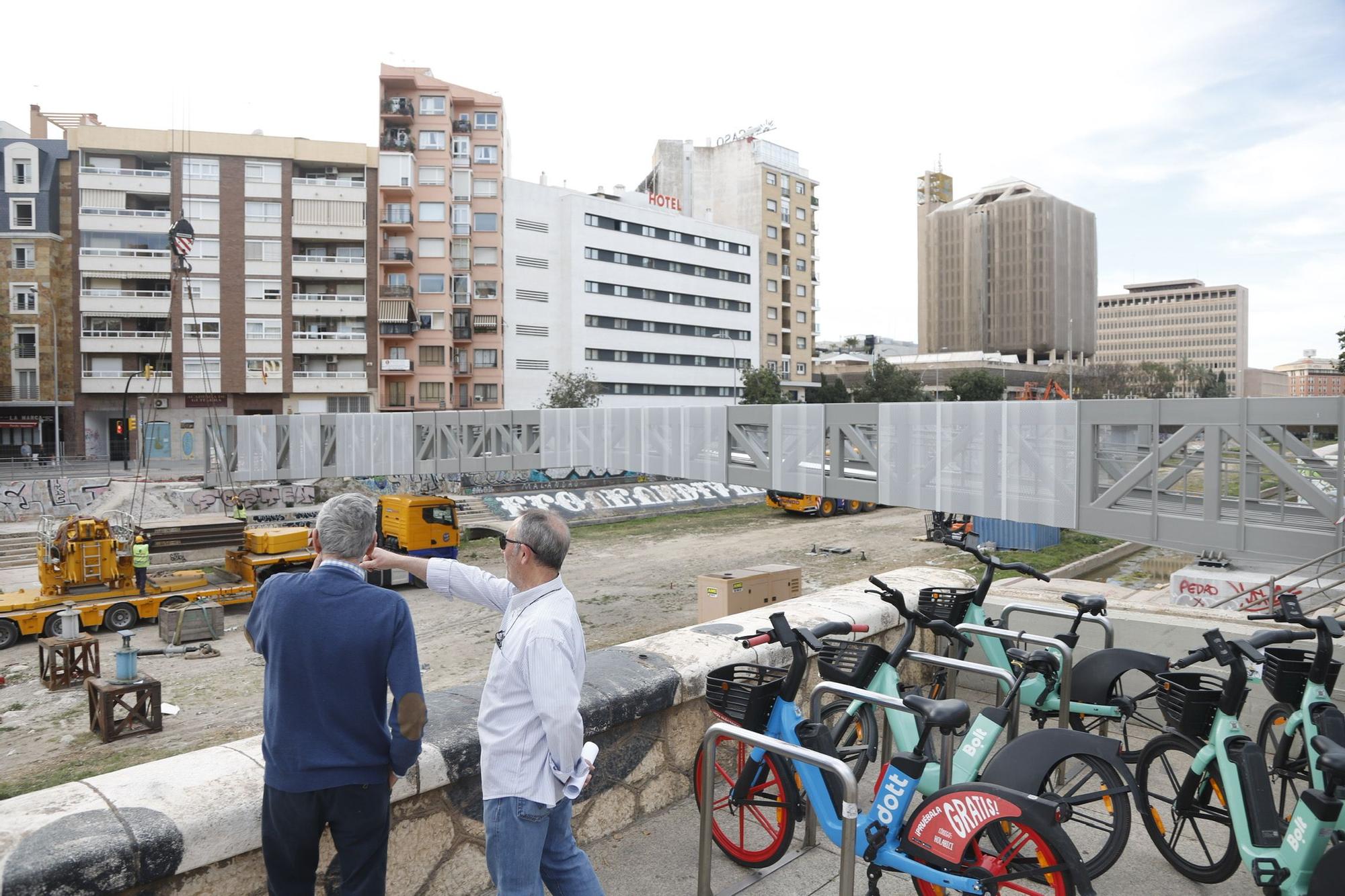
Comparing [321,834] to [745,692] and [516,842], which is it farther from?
[745,692]

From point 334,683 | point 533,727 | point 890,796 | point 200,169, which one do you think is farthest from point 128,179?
point 890,796

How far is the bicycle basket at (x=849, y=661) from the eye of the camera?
3732 millimetres

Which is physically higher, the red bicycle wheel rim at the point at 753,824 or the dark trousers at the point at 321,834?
the dark trousers at the point at 321,834

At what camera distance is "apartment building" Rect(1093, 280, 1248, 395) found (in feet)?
559

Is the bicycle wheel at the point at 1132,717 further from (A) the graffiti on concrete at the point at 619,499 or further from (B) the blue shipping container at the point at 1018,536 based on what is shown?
(A) the graffiti on concrete at the point at 619,499

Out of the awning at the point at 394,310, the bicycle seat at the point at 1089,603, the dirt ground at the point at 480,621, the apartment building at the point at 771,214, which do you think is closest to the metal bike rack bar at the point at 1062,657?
the bicycle seat at the point at 1089,603

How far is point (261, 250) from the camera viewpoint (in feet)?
168

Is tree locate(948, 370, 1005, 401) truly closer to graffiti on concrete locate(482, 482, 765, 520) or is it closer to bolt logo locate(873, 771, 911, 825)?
graffiti on concrete locate(482, 482, 765, 520)

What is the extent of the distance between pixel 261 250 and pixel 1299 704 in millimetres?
56162

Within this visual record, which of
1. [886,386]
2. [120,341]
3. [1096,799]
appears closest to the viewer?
[1096,799]

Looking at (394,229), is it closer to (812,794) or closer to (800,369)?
(800,369)

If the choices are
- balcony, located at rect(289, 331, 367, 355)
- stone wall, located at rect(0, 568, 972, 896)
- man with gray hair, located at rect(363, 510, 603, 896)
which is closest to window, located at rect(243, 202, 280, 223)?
balcony, located at rect(289, 331, 367, 355)

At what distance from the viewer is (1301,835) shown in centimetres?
302

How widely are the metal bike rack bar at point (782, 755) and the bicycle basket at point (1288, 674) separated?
1.75 metres
